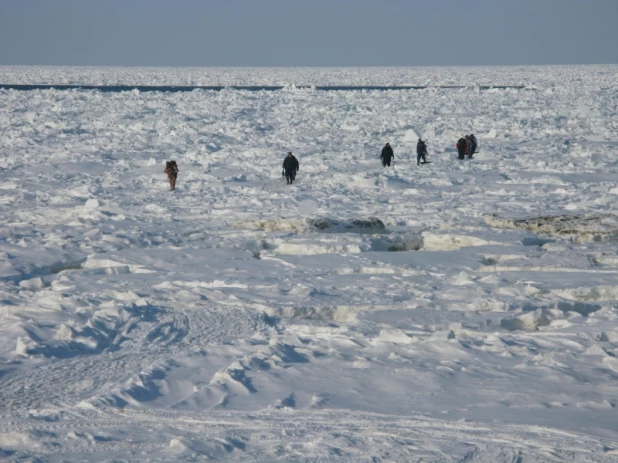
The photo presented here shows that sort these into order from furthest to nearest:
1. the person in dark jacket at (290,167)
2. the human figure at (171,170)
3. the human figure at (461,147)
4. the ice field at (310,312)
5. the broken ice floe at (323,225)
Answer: the human figure at (461,147) < the person in dark jacket at (290,167) < the human figure at (171,170) < the broken ice floe at (323,225) < the ice field at (310,312)

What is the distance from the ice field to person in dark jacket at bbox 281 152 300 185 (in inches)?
15.0

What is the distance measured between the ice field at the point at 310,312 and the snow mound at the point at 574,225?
0.04m

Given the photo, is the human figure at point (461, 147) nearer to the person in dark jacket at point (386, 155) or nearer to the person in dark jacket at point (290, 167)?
the person in dark jacket at point (386, 155)

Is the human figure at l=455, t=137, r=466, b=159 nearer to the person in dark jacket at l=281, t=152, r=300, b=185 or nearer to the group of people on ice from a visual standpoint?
the group of people on ice

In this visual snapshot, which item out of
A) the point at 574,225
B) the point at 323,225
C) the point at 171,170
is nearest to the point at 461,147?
the point at 171,170

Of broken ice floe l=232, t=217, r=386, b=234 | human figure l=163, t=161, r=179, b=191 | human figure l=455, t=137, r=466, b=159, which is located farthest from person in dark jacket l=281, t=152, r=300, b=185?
broken ice floe l=232, t=217, r=386, b=234

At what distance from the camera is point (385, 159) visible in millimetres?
22453

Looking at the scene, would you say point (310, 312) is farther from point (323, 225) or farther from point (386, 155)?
point (386, 155)

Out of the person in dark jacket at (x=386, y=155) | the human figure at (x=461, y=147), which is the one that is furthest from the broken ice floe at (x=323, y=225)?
the human figure at (x=461, y=147)

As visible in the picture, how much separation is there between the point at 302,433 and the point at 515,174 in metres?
16.1

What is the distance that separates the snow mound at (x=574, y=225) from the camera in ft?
44.2

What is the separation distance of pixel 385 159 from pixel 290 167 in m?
3.19

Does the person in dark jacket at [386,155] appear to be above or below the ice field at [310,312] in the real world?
above

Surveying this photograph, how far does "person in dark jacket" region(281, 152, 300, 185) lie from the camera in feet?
65.8
